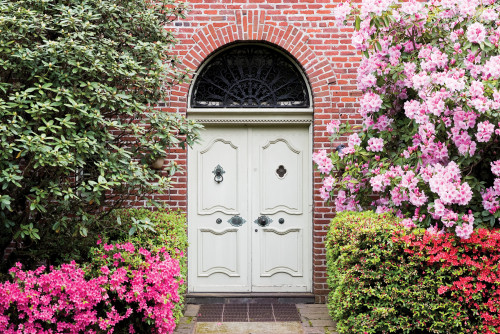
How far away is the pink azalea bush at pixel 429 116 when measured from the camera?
438cm

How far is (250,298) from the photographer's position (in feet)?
21.8

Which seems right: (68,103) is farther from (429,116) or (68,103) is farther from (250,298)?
(250,298)

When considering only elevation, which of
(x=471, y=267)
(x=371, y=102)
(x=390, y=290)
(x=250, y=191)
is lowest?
(x=390, y=290)

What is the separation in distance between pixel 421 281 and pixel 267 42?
3812 millimetres

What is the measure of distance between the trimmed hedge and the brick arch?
8.62ft

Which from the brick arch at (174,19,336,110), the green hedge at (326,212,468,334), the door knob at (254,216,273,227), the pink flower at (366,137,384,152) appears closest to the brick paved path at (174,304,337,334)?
the green hedge at (326,212,468,334)

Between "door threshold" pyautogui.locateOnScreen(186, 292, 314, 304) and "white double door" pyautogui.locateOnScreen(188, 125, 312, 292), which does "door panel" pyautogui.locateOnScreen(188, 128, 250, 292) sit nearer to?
"white double door" pyautogui.locateOnScreen(188, 125, 312, 292)

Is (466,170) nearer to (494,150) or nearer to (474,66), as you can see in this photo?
(494,150)

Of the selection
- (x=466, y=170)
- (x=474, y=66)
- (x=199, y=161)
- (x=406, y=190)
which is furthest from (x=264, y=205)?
(x=474, y=66)

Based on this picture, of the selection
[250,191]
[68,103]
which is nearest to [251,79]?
[250,191]

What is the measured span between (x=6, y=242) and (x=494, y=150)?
17.0ft

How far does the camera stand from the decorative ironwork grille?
6715 mm

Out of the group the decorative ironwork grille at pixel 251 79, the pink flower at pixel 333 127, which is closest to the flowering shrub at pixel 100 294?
the pink flower at pixel 333 127

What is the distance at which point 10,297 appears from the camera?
400 cm
